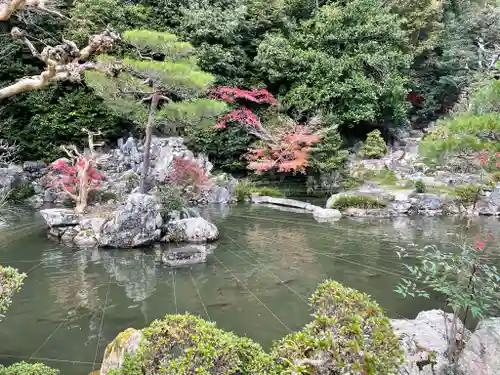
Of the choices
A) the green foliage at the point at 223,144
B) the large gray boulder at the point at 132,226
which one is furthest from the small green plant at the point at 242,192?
the large gray boulder at the point at 132,226

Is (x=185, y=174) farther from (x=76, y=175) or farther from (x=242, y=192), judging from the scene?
(x=76, y=175)

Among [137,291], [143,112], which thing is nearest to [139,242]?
[137,291]

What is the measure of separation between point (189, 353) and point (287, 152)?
11.2 meters

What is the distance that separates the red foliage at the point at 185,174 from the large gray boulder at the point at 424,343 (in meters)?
7.91

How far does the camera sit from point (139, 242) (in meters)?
7.14

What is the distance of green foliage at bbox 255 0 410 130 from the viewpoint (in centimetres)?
1490

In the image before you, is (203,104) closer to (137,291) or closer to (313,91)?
(137,291)

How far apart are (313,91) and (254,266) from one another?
34.9 ft

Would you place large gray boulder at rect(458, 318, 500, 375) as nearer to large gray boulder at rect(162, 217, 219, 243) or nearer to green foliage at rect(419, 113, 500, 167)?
green foliage at rect(419, 113, 500, 167)

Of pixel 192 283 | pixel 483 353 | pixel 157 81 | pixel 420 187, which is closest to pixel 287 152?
pixel 420 187

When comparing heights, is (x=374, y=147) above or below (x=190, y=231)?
above

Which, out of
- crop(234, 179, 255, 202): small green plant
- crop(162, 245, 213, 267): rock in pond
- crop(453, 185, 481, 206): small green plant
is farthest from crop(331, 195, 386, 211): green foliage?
crop(162, 245, 213, 267): rock in pond

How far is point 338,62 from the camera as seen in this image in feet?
49.0

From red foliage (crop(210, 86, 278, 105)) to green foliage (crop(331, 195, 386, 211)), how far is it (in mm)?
5800
